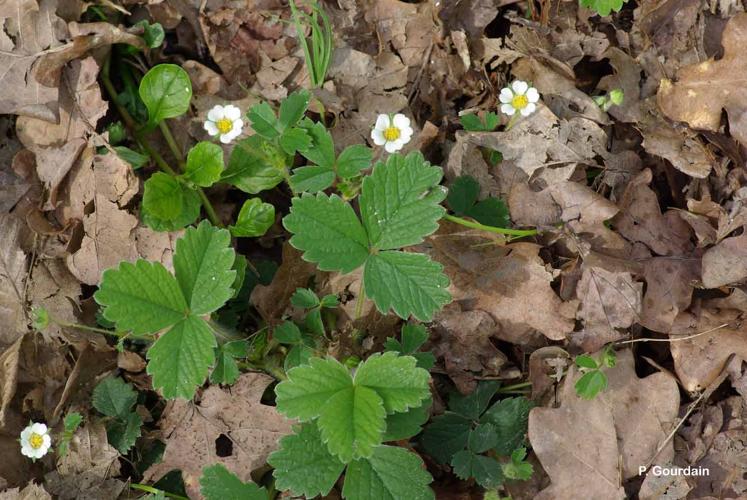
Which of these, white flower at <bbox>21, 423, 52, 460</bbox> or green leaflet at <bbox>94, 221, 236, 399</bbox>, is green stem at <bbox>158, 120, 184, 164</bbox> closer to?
green leaflet at <bbox>94, 221, 236, 399</bbox>

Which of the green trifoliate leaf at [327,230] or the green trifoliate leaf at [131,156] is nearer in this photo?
the green trifoliate leaf at [327,230]

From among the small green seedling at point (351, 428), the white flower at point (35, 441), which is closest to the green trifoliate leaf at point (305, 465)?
the small green seedling at point (351, 428)

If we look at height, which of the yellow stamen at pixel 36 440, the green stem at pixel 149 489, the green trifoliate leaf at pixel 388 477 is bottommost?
the green stem at pixel 149 489

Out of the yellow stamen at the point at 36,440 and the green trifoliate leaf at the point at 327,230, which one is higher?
the green trifoliate leaf at the point at 327,230

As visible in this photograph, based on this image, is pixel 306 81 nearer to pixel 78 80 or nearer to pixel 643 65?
pixel 78 80

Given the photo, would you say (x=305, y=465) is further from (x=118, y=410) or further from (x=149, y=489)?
(x=118, y=410)

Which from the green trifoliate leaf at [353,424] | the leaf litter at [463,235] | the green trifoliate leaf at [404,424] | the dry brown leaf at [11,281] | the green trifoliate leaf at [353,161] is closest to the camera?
the green trifoliate leaf at [353,424]

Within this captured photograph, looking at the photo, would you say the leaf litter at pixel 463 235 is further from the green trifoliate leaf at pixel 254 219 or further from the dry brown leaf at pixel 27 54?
the green trifoliate leaf at pixel 254 219

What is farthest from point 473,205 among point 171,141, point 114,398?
point 114,398
